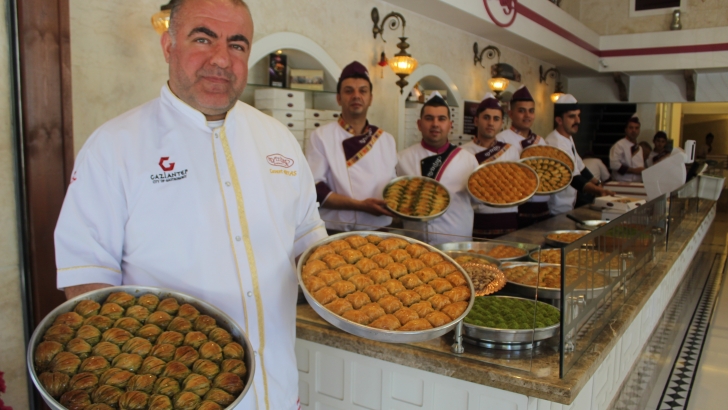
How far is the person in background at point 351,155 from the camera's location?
3.37 m

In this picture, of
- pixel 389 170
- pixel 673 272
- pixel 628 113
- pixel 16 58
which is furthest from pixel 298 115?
pixel 628 113

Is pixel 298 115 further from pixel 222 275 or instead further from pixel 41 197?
pixel 222 275

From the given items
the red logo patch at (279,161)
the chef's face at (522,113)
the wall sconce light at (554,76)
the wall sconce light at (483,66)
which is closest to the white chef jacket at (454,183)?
the chef's face at (522,113)

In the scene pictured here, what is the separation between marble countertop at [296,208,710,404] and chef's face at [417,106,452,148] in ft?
5.98

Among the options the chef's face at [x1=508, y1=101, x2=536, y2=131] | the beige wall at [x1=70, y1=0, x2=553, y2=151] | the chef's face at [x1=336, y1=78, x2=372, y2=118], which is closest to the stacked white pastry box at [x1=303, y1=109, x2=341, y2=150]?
the beige wall at [x1=70, y1=0, x2=553, y2=151]

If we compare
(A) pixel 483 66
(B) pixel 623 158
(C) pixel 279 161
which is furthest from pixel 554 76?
(C) pixel 279 161

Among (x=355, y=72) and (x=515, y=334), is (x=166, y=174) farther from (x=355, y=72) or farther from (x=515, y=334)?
(x=355, y=72)

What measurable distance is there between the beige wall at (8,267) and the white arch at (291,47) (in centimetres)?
200

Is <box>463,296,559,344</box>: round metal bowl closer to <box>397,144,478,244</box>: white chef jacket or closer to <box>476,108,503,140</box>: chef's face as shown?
<box>397,144,478,244</box>: white chef jacket

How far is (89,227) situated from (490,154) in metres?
3.34

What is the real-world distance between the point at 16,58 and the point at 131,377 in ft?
5.27

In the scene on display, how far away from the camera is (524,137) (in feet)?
15.9

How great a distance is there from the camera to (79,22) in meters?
2.96

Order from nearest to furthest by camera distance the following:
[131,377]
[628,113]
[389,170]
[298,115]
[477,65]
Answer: [131,377]
[389,170]
[298,115]
[477,65]
[628,113]
